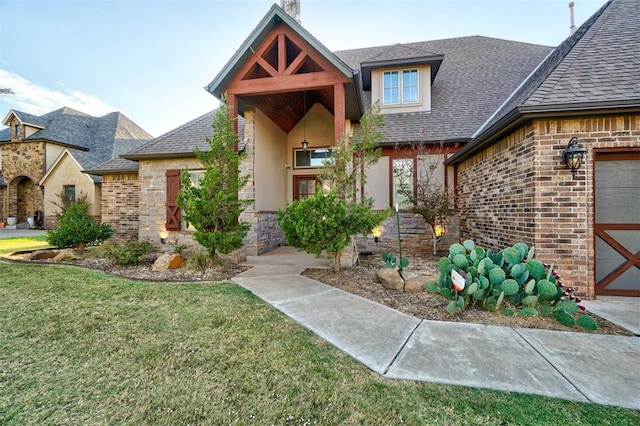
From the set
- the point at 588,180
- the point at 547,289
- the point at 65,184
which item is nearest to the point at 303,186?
the point at 588,180

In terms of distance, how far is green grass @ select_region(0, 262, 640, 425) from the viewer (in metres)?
1.78

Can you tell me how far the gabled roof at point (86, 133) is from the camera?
17.5 m

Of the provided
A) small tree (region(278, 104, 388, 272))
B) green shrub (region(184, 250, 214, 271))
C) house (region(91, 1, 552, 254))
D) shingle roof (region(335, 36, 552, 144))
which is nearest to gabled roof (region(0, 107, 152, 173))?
house (region(91, 1, 552, 254))

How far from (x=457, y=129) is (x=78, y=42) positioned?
17.1 metres

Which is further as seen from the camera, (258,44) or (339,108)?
(258,44)

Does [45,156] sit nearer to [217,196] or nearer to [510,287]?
[217,196]

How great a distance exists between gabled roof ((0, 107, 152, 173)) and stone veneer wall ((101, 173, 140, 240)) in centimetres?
848

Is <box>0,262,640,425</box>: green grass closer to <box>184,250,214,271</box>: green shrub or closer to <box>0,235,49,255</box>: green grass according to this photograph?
<box>184,250,214,271</box>: green shrub

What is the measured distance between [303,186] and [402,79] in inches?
209

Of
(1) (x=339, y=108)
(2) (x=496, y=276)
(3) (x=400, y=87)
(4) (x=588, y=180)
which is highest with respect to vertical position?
(3) (x=400, y=87)

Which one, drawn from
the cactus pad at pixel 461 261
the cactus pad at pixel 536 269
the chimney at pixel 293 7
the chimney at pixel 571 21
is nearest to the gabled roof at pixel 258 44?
the chimney at pixel 293 7

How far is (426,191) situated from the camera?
7.99 metres

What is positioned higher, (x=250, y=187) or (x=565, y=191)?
(x=250, y=187)

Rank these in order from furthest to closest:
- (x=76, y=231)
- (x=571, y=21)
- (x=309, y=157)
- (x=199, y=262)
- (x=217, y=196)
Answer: (x=309, y=157) < (x=571, y=21) < (x=76, y=231) < (x=199, y=262) < (x=217, y=196)
